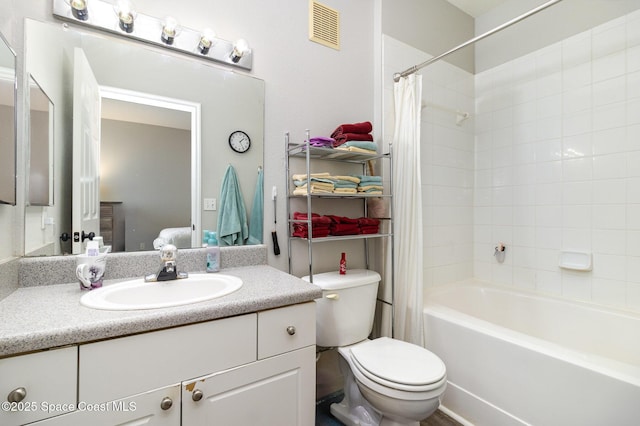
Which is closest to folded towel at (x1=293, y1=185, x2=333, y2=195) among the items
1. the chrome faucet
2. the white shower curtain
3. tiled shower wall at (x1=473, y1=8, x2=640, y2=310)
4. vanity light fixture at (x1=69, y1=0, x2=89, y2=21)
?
the white shower curtain

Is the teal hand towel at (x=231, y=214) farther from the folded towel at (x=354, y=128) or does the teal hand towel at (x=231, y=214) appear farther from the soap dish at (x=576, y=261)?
the soap dish at (x=576, y=261)

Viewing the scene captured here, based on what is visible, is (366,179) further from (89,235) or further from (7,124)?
(7,124)

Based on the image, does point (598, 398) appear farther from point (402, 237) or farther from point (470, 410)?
point (402, 237)

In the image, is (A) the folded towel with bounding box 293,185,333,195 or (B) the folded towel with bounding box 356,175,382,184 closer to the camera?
(A) the folded towel with bounding box 293,185,333,195

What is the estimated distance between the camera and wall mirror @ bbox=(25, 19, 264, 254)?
1147 millimetres

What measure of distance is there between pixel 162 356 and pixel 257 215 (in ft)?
2.78

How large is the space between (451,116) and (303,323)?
209cm

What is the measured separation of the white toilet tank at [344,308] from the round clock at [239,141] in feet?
2.51

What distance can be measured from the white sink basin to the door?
30cm

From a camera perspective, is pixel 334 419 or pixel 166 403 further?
pixel 334 419

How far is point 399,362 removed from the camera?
1.32m

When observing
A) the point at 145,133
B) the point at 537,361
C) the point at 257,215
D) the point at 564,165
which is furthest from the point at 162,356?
the point at 564,165

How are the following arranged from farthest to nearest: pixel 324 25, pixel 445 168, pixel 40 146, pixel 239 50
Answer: pixel 445 168, pixel 324 25, pixel 239 50, pixel 40 146

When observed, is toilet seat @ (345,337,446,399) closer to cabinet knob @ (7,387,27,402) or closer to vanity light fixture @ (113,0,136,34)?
cabinet knob @ (7,387,27,402)
